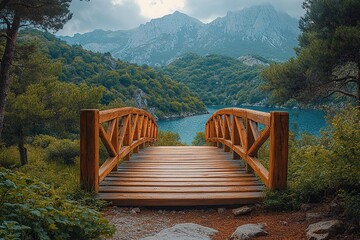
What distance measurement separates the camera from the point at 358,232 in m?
2.54

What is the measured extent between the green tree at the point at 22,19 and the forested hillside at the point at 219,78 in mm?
79641

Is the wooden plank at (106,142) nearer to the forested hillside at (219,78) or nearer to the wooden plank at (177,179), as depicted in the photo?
the wooden plank at (177,179)

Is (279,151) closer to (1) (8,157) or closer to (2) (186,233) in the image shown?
(2) (186,233)

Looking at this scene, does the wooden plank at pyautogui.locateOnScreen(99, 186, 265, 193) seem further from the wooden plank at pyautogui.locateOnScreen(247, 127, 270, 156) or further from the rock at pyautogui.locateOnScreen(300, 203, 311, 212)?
the rock at pyautogui.locateOnScreen(300, 203, 311, 212)

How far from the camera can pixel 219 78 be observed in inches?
5034

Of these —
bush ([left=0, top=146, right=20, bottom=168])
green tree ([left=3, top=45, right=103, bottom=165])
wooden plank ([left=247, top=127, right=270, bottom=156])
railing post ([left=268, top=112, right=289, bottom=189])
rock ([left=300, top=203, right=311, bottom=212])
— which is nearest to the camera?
rock ([left=300, top=203, right=311, bottom=212])

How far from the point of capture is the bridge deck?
378 centimetres

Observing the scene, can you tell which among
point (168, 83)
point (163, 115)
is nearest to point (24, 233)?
point (163, 115)

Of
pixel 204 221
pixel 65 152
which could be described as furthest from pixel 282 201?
pixel 65 152

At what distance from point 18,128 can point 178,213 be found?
559 inches

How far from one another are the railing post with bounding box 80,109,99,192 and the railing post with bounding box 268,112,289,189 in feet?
6.83

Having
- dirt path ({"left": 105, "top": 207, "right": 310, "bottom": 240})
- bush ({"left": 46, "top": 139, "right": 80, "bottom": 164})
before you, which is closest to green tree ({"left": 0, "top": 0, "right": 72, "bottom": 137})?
bush ({"left": 46, "top": 139, "right": 80, "bottom": 164})

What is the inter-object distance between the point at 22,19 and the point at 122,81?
68.3 meters

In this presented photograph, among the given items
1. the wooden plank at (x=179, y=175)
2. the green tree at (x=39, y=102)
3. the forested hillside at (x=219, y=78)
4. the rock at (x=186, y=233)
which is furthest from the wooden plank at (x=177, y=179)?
the forested hillside at (x=219, y=78)
